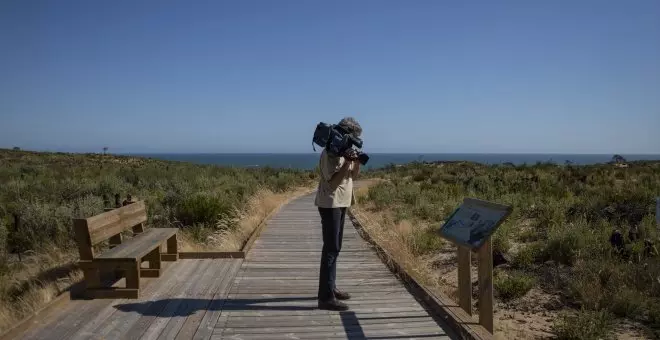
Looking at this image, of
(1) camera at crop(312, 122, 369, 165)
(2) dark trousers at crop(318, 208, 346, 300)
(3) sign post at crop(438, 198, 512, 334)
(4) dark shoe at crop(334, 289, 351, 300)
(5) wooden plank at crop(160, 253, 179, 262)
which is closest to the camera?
(3) sign post at crop(438, 198, 512, 334)

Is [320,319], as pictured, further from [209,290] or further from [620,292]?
[620,292]

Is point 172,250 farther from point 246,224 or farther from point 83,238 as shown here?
point 246,224

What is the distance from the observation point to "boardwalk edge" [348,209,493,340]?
4305mm

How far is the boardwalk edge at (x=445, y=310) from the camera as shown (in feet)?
14.1

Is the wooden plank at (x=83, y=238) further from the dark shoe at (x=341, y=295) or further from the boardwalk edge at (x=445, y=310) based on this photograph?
the boardwalk edge at (x=445, y=310)

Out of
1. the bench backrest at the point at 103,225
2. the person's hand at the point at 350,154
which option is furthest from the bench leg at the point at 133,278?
the person's hand at the point at 350,154

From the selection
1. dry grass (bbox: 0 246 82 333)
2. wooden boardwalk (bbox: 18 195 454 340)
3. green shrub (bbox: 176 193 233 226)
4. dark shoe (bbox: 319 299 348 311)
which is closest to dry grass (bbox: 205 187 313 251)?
green shrub (bbox: 176 193 233 226)

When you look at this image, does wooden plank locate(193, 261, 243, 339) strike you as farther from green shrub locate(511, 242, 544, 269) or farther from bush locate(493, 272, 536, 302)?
green shrub locate(511, 242, 544, 269)

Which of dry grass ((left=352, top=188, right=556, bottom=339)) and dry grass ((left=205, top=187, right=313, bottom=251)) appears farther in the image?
dry grass ((left=205, top=187, right=313, bottom=251))

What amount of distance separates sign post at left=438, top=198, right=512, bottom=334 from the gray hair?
4.17 ft

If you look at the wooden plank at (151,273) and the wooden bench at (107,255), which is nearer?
the wooden bench at (107,255)

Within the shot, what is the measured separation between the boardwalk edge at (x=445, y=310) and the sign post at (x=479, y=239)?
11 cm

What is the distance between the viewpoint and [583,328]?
4988mm

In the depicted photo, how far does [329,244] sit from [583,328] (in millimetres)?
2678
